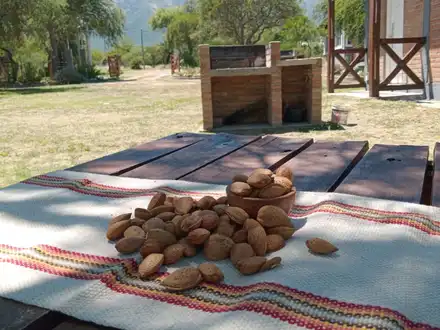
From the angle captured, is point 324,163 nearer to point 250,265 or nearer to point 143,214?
point 143,214

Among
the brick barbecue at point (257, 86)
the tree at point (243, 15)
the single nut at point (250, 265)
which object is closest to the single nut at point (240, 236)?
the single nut at point (250, 265)

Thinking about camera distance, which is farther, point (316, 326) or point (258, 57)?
point (258, 57)

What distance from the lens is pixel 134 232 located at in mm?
1249

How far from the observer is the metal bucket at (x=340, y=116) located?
6.77 metres

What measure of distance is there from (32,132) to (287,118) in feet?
13.2

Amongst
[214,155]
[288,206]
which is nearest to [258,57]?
[214,155]

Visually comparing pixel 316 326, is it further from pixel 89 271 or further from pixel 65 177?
pixel 65 177

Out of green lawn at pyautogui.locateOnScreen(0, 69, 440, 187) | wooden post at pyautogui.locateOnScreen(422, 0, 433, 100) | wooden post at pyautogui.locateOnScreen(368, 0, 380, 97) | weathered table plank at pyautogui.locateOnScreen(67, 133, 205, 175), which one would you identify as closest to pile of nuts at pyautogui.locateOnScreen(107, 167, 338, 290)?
weathered table plank at pyautogui.locateOnScreen(67, 133, 205, 175)

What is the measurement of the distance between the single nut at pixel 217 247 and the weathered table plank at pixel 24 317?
367 millimetres

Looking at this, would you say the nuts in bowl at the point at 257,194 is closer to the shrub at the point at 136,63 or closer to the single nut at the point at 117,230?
the single nut at the point at 117,230

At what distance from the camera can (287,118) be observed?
22.9ft

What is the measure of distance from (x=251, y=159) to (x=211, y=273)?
1.32m

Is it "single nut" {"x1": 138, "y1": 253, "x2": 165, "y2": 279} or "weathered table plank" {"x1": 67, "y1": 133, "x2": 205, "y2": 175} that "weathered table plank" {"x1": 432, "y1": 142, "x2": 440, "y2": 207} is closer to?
"single nut" {"x1": 138, "y1": 253, "x2": 165, "y2": 279}

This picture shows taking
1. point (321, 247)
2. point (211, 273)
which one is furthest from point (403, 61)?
point (211, 273)
